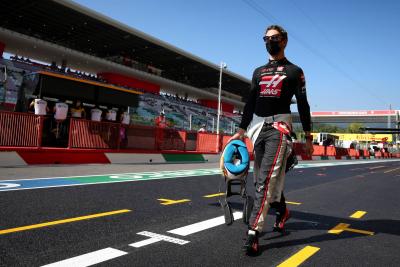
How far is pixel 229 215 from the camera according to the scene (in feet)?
11.5

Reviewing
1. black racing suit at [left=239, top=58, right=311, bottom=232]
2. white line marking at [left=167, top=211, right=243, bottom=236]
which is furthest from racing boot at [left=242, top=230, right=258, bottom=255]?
white line marking at [left=167, top=211, right=243, bottom=236]

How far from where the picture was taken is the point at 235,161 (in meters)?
3.55

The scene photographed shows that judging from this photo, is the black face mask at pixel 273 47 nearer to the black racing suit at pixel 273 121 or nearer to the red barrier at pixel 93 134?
the black racing suit at pixel 273 121

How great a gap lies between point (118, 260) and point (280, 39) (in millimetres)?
2545

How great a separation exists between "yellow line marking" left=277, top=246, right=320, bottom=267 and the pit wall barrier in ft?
23.5

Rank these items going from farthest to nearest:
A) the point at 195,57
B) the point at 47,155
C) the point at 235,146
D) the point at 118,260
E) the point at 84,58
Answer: the point at 195,57, the point at 84,58, the point at 47,155, the point at 235,146, the point at 118,260

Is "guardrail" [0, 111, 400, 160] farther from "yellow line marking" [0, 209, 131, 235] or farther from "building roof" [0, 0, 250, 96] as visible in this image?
"building roof" [0, 0, 250, 96]

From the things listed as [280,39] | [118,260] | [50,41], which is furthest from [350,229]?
[50,41]

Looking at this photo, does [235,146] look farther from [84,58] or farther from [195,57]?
[195,57]

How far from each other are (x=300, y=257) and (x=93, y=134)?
996 cm

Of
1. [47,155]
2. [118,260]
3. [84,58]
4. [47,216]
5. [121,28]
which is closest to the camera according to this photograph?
[118,260]

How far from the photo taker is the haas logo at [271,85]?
3.44 meters

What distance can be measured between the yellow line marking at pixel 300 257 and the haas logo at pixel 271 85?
151cm

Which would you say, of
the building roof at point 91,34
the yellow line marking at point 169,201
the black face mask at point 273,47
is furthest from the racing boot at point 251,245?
the building roof at point 91,34
